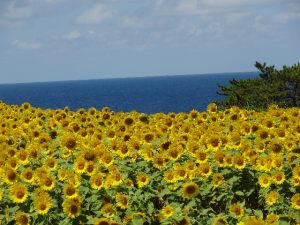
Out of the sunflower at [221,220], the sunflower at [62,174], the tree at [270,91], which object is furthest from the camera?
the tree at [270,91]

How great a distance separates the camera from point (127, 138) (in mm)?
5113

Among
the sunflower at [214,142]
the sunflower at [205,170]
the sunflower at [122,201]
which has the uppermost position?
the sunflower at [214,142]

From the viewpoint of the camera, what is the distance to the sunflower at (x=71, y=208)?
3.62m

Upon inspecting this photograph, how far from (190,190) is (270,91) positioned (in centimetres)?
2324

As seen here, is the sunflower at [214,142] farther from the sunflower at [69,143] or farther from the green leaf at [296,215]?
the sunflower at [69,143]

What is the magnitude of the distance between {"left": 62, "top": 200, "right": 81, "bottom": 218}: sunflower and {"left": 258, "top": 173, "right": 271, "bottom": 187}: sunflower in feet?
6.54

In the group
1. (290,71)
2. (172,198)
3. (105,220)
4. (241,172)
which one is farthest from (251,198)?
(290,71)

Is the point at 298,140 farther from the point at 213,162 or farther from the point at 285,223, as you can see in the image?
the point at 285,223

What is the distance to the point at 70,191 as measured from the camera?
3.70 m

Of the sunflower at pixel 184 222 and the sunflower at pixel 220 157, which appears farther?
the sunflower at pixel 220 157

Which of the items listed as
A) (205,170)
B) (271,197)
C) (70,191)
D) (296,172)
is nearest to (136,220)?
(70,191)

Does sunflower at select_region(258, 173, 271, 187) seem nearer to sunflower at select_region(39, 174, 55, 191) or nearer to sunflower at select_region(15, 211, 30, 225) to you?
sunflower at select_region(39, 174, 55, 191)

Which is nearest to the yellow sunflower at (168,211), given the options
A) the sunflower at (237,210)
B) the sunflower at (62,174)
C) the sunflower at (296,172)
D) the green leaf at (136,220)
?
the green leaf at (136,220)

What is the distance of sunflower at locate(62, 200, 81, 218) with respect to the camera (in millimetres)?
3625
